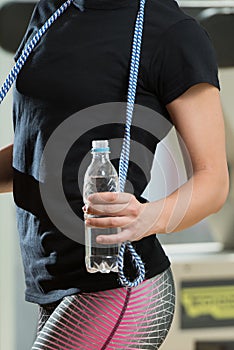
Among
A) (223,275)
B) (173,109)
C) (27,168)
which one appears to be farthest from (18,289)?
(173,109)

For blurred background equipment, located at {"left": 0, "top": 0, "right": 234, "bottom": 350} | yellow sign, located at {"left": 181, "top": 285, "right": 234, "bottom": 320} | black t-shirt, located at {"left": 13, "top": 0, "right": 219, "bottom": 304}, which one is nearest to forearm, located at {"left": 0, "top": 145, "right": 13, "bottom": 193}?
black t-shirt, located at {"left": 13, "top": 0, "right": 219, "bottom": 304}

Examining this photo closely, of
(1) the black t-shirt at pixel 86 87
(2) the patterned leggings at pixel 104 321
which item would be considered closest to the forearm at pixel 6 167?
(1) the black t-shirt at pixel 86 87

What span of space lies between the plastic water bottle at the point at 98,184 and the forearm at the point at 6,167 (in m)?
0.28

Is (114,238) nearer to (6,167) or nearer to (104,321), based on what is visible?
(104,321)

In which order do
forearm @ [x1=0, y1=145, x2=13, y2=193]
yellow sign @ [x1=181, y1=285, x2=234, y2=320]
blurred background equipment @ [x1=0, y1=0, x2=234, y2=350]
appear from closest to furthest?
forearm @ [x1=0, y1=145, x2=13, y2=193], blurred background equipment @ [x1=0, y1=0, x2=234, y2=350], yellow sign @ [x1=181, y1=285, x2=234, y2=320]

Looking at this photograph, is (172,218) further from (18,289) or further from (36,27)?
(18,289)

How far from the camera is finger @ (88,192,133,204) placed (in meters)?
1.35

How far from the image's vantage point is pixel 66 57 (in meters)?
1.54

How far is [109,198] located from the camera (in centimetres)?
135

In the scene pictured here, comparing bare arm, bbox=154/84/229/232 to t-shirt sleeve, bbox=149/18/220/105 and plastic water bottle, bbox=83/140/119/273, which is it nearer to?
t-shirt sleeve, bbox=149/18/220/105

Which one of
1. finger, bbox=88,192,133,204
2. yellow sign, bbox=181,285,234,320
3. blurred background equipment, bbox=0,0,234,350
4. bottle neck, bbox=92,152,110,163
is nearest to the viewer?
finger, bbox=88,192,133,204

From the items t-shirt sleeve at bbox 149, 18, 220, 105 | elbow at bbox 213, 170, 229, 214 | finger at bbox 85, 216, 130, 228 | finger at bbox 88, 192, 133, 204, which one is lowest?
elbow at bbox 213, 170, 229, 214

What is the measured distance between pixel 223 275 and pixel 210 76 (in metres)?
1.75

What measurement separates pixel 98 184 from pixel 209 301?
1.67 metres
